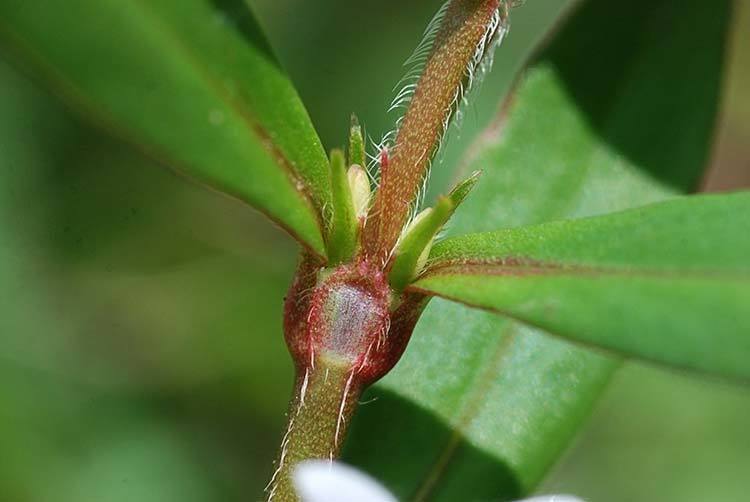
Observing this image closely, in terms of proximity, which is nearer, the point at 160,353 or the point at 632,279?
the point at 632,279

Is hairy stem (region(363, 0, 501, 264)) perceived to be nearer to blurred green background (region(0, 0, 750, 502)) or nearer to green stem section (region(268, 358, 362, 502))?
green stem section (region(268, 358, 362, 502))

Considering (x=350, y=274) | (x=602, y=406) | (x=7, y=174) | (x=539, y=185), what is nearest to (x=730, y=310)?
(x=350, y=274)

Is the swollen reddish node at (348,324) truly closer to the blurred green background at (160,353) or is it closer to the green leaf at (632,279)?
the green leaf at (632,279)

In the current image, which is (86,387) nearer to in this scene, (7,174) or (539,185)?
(7,174)


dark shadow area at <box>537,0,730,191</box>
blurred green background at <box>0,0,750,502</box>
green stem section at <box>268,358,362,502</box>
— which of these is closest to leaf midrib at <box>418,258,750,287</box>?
green stem section at <box>268,358,362,502</box>

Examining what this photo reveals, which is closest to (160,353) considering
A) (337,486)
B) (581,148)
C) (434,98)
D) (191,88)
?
(581,148)

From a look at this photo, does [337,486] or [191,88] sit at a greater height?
[191,88]

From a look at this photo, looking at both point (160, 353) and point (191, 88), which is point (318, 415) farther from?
→ point (160, 353)
